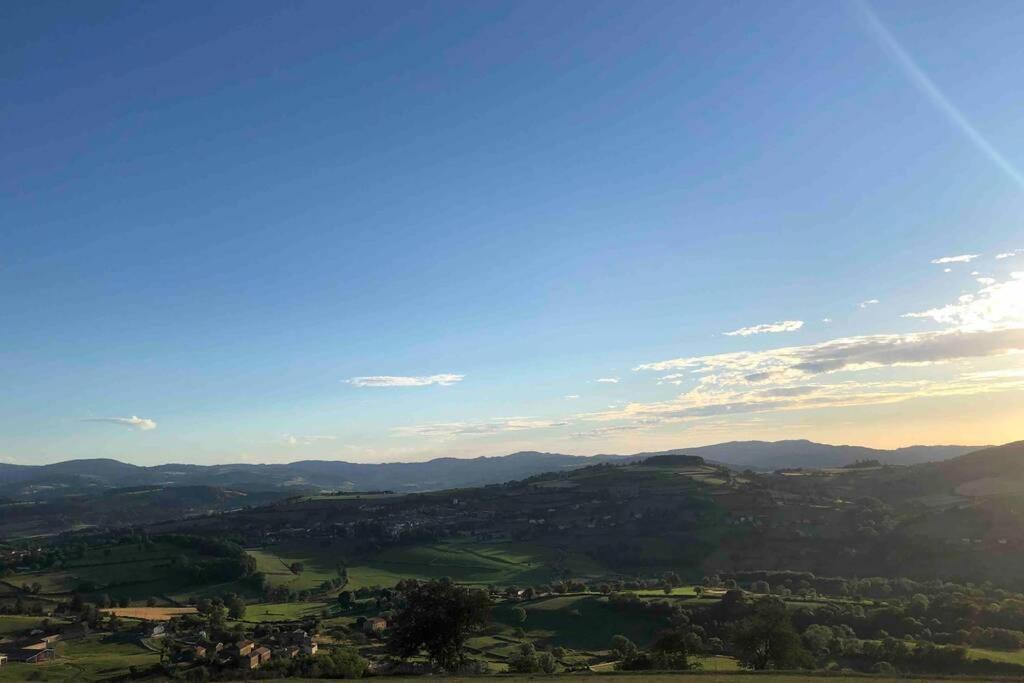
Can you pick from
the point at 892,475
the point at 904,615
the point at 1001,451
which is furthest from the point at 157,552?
the point at 1001,451

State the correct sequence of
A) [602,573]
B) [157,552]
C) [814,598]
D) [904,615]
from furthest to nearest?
[157,552] → [602,573] → [814,598] → [904,615]

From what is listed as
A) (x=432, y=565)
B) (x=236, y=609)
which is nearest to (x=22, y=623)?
(x=236, y=609)

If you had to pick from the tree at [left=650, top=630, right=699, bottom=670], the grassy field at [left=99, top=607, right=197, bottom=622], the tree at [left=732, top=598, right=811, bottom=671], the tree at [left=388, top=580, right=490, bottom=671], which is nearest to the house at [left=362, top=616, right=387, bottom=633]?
the grassy field at [left=99, top=607, right=197, bottom=622]

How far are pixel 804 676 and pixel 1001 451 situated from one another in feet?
594

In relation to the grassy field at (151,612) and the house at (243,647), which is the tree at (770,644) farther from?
the grassy field at (151,612)

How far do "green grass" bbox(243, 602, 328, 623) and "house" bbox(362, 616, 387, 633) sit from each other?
49.9ft

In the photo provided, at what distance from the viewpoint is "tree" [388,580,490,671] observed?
50.5 m

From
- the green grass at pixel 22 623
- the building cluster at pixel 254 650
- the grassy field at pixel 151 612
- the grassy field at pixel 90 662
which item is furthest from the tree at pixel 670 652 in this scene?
the green grass at pixel 22 623

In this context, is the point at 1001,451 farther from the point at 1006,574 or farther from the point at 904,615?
the point at 904,615

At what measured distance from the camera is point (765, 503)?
16575 centimetres

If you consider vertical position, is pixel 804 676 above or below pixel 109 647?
above

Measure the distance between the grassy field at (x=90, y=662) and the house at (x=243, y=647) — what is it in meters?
8.10

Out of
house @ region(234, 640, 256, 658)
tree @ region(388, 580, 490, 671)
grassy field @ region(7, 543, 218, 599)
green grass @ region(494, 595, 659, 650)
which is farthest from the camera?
grassy field @ region(7, 543, 218, 599)

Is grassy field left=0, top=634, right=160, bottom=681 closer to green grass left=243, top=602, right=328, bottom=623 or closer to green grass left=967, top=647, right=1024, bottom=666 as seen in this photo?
green grass left=243, top=602, right=328, bottom=623
